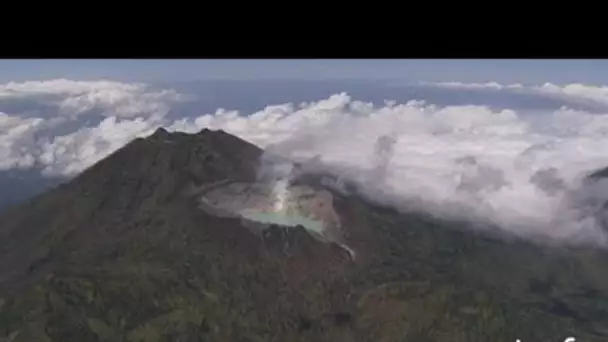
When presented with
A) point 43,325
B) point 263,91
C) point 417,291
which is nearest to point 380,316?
point 417,291

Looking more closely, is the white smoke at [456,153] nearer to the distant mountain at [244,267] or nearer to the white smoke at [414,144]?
the white smoke at [414,144]

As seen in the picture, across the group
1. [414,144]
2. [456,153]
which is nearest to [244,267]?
[414,144]

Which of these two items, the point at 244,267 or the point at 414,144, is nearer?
the point at 244,267

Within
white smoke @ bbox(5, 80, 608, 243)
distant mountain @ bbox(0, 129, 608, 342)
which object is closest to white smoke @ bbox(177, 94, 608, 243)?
white smoke @ bbox(5, 80, 608, 243)

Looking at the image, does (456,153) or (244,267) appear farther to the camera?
(456,153)

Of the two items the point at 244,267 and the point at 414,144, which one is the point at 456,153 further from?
the point at 244,267

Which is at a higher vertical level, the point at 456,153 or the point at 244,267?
the point at 456,153

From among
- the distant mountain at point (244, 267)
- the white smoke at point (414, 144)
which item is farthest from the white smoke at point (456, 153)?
the distant mountain at point (244, 267)

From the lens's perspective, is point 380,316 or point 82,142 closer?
point 380,316
